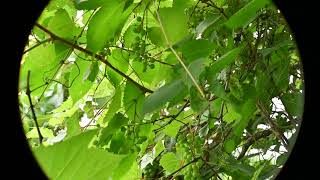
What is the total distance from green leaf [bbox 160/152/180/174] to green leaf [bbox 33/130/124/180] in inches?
20.5

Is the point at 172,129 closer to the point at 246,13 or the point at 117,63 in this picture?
the point at 117,63

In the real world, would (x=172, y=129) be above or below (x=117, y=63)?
below

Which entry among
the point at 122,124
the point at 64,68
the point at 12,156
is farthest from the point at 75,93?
the point at 12,156

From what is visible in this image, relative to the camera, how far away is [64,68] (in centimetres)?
99

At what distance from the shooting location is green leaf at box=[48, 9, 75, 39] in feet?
2.50

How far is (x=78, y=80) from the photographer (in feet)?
2.64

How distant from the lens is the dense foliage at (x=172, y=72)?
0.68 meters

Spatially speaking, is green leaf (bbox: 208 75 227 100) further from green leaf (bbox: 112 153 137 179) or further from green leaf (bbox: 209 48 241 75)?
green leaf (bbox: 112 153 137 179)

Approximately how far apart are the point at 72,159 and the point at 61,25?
42 cm

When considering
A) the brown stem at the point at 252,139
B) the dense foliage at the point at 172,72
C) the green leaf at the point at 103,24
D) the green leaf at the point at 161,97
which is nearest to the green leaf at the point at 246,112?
the dense foliage at the point at 172,72

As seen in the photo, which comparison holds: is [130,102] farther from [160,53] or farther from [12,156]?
[12,156]

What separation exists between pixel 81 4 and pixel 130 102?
0.59ft

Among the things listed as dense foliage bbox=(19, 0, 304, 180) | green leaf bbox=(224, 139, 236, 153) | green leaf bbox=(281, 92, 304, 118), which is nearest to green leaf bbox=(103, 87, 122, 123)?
dense foliage bbox=(19, 0, 304, 180)

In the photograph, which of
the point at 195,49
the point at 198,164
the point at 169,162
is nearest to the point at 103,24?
the point at 195,49
